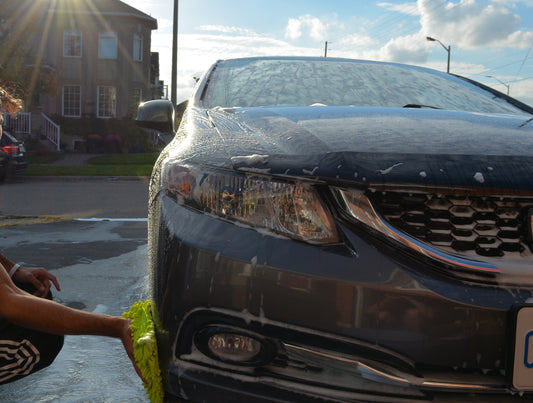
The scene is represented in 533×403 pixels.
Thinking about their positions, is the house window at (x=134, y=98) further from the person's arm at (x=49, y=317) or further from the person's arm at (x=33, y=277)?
the person's arm at (x=49, y=317)

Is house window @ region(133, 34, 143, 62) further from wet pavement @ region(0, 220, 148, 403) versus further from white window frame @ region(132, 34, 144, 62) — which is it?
wet pavement @ region(0, 220, 148, 403)

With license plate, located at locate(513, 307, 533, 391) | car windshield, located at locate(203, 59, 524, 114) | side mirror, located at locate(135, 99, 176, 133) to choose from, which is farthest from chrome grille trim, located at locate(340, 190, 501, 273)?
side mirror, located at locate(135, 99, 176, 133)

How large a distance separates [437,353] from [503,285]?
0.70 feet

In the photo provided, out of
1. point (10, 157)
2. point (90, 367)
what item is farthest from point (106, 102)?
point (90, 367)

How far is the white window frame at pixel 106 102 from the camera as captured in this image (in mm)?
29031

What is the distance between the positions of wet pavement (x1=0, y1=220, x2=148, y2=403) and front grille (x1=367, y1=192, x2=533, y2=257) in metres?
1.39

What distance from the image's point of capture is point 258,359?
54.6 inches

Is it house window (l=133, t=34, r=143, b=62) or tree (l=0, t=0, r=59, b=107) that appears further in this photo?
house window (l=133, t=34, r=143, b=62)

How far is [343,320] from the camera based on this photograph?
4.33ft

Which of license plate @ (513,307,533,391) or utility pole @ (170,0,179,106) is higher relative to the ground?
utility pole @ (170,0,179,106)

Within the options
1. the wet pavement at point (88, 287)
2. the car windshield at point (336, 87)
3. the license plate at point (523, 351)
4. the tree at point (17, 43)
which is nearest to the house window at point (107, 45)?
the tree at point (17, 43)

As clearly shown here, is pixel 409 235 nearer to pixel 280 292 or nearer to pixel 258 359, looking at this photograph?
pixel 280 292

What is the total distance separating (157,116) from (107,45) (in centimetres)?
2815

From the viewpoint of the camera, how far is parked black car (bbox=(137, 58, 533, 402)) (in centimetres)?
130
